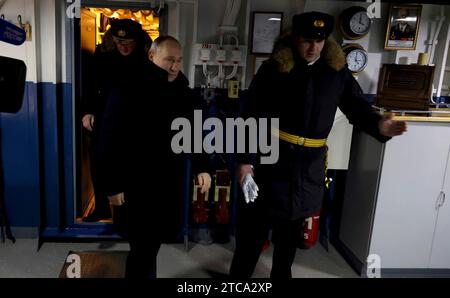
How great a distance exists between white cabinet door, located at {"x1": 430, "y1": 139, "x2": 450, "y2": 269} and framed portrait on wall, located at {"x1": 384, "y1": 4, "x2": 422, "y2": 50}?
0.65 meters

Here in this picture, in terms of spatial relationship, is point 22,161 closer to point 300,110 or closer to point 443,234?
point 300,110

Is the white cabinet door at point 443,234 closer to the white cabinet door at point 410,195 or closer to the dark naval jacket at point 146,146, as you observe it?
the white cabinet door at point 410,195

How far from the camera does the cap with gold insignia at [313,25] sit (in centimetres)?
120

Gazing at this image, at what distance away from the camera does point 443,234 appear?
5.74 ft

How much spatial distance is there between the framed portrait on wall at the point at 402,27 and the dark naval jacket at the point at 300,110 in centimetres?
70

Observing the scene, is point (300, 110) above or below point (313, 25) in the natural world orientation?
below

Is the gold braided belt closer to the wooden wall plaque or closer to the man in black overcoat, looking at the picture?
the man in black overcoat

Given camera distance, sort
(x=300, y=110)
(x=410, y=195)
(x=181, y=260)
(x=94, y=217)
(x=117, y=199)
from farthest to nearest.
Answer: (x=94, y=217) < (x=181, y=260) < (x=410, y=195) < (x=300, y=110) < (x=117, y=199)

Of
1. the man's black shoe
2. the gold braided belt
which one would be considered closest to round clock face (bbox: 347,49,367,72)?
the gold braided belt

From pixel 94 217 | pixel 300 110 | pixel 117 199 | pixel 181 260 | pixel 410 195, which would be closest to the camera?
pixel 117 199

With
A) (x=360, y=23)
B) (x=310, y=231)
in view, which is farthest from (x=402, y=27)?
(x=310, y=231)

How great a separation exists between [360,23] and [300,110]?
0.81 metres

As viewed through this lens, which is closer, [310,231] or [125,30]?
[125,30]

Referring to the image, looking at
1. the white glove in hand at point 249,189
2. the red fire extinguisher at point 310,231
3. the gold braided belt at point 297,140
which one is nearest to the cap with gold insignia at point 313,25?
the gold braided belt at point 297,140
